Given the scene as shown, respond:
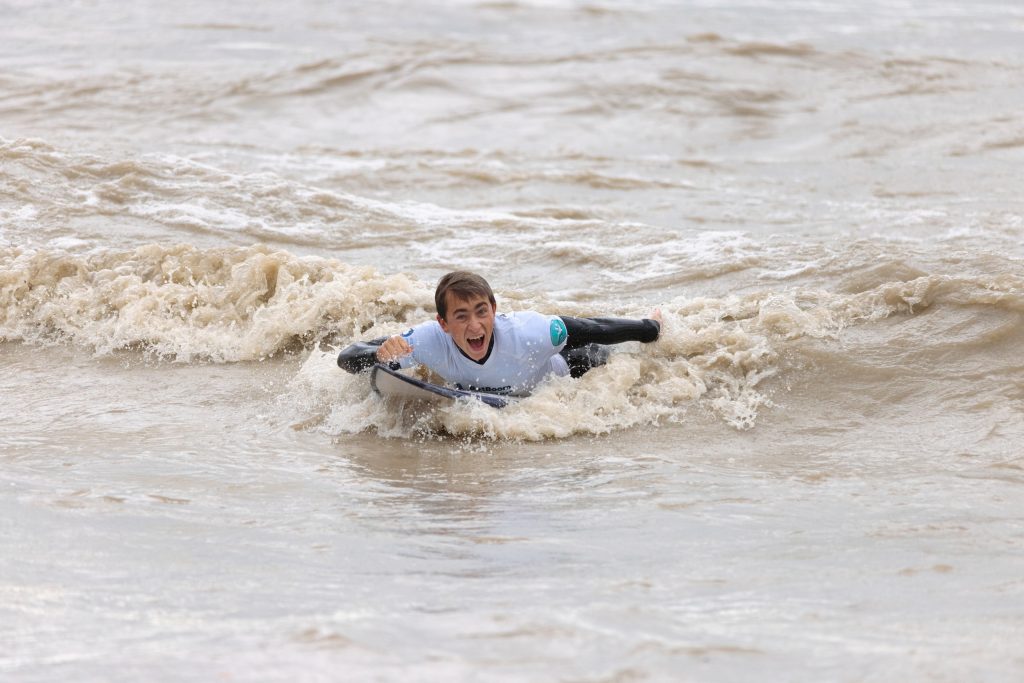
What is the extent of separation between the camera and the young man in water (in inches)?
253

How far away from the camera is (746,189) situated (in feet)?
43.5

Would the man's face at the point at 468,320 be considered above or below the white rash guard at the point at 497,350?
above

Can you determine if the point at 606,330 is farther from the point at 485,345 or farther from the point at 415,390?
the point at 415,390

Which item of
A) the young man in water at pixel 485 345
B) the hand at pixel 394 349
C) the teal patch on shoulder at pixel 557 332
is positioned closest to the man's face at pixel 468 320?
the young man in water at pixel 485 345

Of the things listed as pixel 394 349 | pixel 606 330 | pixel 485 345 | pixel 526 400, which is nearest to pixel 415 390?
pixel 394 349

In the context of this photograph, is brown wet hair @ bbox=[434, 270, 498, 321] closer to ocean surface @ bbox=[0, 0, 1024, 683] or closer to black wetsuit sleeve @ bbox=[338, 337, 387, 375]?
black wetsuit sleeve @ bbox=[338, 337, 387, 375]

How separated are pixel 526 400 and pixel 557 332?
16.6 inches

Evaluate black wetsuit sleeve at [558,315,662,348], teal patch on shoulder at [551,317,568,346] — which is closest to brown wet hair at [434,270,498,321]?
teal patch on shoulder at [551,317,568,346]

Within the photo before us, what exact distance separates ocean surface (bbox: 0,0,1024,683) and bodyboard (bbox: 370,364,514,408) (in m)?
0.11

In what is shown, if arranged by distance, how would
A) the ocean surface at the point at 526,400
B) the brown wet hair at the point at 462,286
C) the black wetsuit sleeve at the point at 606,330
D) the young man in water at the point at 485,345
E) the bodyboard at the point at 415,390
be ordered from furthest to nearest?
the black wetsuit sleeve at the point at 606,330, the bodyboard at the point at 415,390, the young man in water at the point at 485,345, the brown wet hair at the point at 462,286, the ocean surface at the point at 526,400

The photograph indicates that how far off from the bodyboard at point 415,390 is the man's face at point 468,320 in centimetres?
27

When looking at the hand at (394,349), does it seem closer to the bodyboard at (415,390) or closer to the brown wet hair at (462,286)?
the bodyboard at (415,390)

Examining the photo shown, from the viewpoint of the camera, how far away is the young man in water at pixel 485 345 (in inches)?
253

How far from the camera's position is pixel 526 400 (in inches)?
265
